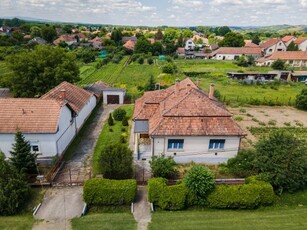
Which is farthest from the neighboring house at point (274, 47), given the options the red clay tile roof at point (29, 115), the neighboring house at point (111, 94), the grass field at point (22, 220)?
the grass field at point (22, 220)

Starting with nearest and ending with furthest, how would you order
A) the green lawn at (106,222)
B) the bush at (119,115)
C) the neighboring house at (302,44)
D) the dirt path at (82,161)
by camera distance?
the green lawn at (106,222) → the dirt path at (82,161) → the bush at (119,115) → the neighboring house at (302,44)

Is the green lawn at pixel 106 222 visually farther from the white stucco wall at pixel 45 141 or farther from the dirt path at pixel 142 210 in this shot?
the white stucco wall at pixel 45 141

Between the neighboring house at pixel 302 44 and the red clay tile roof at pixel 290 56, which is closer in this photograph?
the red clay tile roof at pixel 290 56

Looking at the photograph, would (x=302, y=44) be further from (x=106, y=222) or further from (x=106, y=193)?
(x=106, y=222)

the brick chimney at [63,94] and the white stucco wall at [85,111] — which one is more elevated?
the brick chimney at [63,94]

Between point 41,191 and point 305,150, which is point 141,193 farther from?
point 305,150

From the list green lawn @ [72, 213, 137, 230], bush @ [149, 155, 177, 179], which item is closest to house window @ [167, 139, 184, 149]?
bush @ [149, 155, 177, 179]

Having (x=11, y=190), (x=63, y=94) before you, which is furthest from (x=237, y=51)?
(x=11, y=190)
